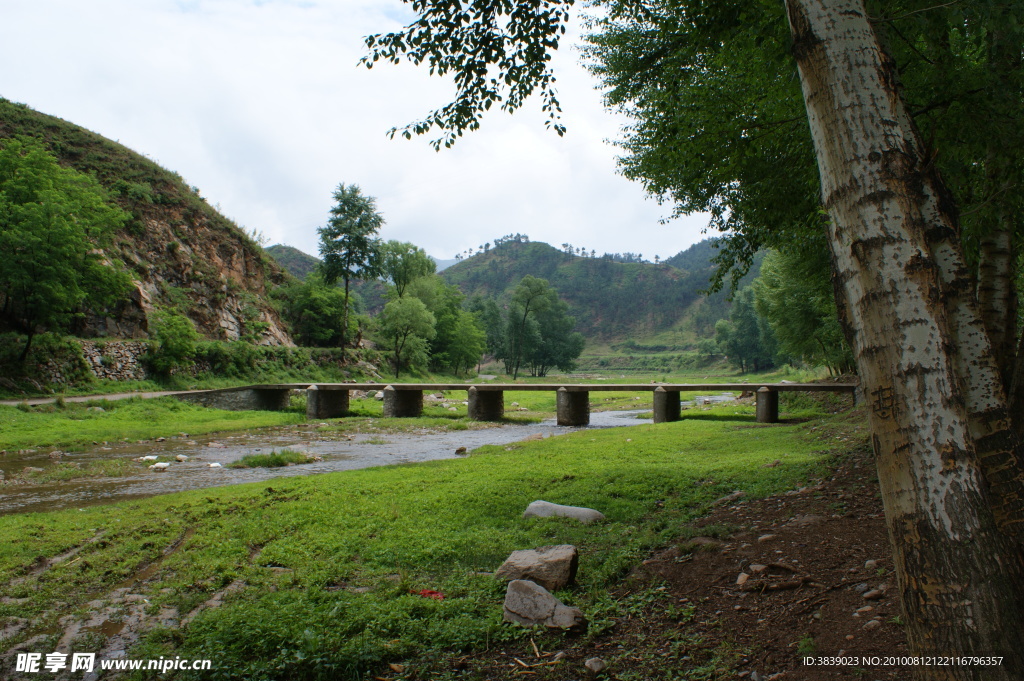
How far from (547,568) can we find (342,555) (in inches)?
96.0

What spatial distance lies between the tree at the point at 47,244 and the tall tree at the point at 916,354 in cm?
3239

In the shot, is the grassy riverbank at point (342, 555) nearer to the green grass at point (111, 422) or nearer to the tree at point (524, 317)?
the green grass at point (111, 422)

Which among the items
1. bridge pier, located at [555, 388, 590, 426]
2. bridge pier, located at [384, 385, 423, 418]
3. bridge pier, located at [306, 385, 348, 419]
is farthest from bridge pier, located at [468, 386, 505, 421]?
bridge pier, located at [306, 385, 348, 419]

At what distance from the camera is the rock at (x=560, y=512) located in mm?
7434

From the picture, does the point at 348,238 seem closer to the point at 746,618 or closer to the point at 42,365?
the point at 42,365

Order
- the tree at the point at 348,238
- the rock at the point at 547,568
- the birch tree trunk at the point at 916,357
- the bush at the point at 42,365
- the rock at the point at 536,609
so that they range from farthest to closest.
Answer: the tree at the point at 348,238
the bush at the point at 42,365
the rock at the point at 547,568
the rock at the point at 536,609
the birch tree trunk at the point at 916,357

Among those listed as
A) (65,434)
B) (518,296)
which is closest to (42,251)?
(65,434)

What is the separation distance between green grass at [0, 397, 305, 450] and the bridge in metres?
3.33

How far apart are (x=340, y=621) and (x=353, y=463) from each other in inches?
451

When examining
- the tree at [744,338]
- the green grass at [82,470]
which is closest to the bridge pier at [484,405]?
the green grass at [82,470]

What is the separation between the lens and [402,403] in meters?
32.7

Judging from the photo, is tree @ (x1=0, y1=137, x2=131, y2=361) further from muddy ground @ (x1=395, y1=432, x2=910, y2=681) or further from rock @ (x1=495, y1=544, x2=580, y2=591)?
muddy ground @ (x1=395, y1=432, x2=910, y2=681)

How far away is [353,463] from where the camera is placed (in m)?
15.5

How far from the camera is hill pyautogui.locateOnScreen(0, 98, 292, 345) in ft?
136
